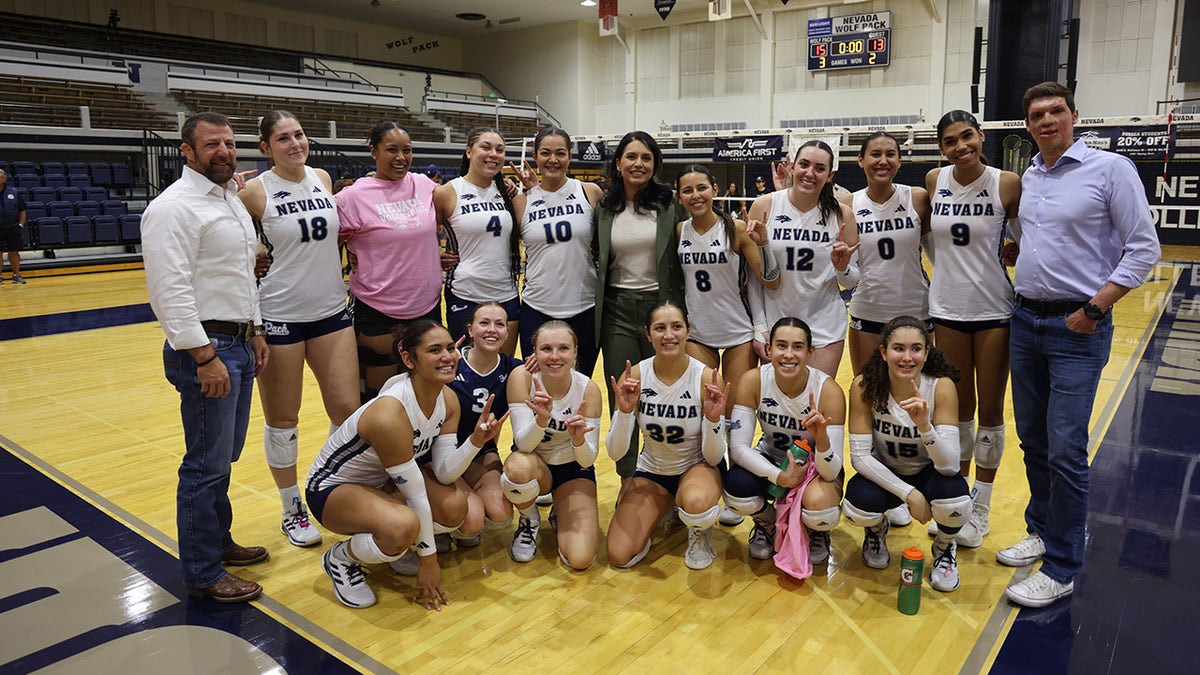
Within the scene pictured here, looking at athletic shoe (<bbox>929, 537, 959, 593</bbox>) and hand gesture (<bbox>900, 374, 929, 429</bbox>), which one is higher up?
hand gesture (<bbox>900, 374, 929, 429</bbox>)

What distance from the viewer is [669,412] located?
133 inches

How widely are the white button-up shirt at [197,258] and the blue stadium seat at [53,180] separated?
44.4 ft

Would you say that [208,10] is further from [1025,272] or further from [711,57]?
[1025,272]

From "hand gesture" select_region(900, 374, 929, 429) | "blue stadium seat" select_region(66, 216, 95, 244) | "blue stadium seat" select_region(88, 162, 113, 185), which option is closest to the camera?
"hand gesture" select_region(900, 374, 929, 429)

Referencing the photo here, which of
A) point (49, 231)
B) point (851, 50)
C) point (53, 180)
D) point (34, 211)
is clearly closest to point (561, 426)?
point (49, 231)

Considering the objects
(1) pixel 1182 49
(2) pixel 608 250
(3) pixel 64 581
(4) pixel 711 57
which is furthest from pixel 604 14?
(3) pixel 64 581

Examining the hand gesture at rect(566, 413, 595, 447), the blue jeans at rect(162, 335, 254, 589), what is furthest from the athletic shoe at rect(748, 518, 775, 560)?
the blue jeans at rect(162, 335, 254, 589)

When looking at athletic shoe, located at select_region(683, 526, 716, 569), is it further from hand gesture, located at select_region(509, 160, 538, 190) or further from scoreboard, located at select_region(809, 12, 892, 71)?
scoreboard, located at select_region(809, 12, 892, 71)

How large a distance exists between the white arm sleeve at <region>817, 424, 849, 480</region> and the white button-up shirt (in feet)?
7.28

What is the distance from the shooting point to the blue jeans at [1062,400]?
2887 millimetres

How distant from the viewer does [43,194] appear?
13.0 metres

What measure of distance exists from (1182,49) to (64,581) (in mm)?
21318

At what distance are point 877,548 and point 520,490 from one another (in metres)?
1.50

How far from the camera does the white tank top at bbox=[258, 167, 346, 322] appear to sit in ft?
10.9
